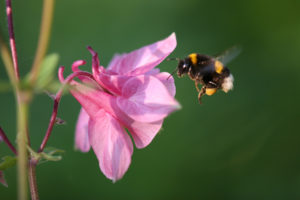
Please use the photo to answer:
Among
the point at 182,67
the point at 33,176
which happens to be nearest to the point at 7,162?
the point at 33,176

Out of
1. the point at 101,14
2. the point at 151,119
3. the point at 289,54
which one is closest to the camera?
the point at 151,119

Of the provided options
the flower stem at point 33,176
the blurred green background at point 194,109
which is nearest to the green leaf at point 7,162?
the flower stem at point 33,176

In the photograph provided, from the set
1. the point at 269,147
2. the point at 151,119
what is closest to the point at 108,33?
the point at 269,147

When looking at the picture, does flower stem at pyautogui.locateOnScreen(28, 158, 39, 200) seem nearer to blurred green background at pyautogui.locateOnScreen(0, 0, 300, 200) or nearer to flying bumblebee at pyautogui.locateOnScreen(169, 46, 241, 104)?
flying bumblebee at pyautogui.locateOnScreen(169, 46, 241, 104)

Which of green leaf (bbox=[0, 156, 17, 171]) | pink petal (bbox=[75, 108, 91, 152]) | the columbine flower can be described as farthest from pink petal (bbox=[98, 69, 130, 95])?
green leaf (bbox=[0, 156, 17, 171])

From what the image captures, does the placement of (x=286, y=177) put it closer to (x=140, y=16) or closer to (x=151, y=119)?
(x=140, y=16)

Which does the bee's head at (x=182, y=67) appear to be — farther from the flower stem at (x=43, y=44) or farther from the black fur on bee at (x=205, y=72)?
the flower stem at (x=43, y=44)
